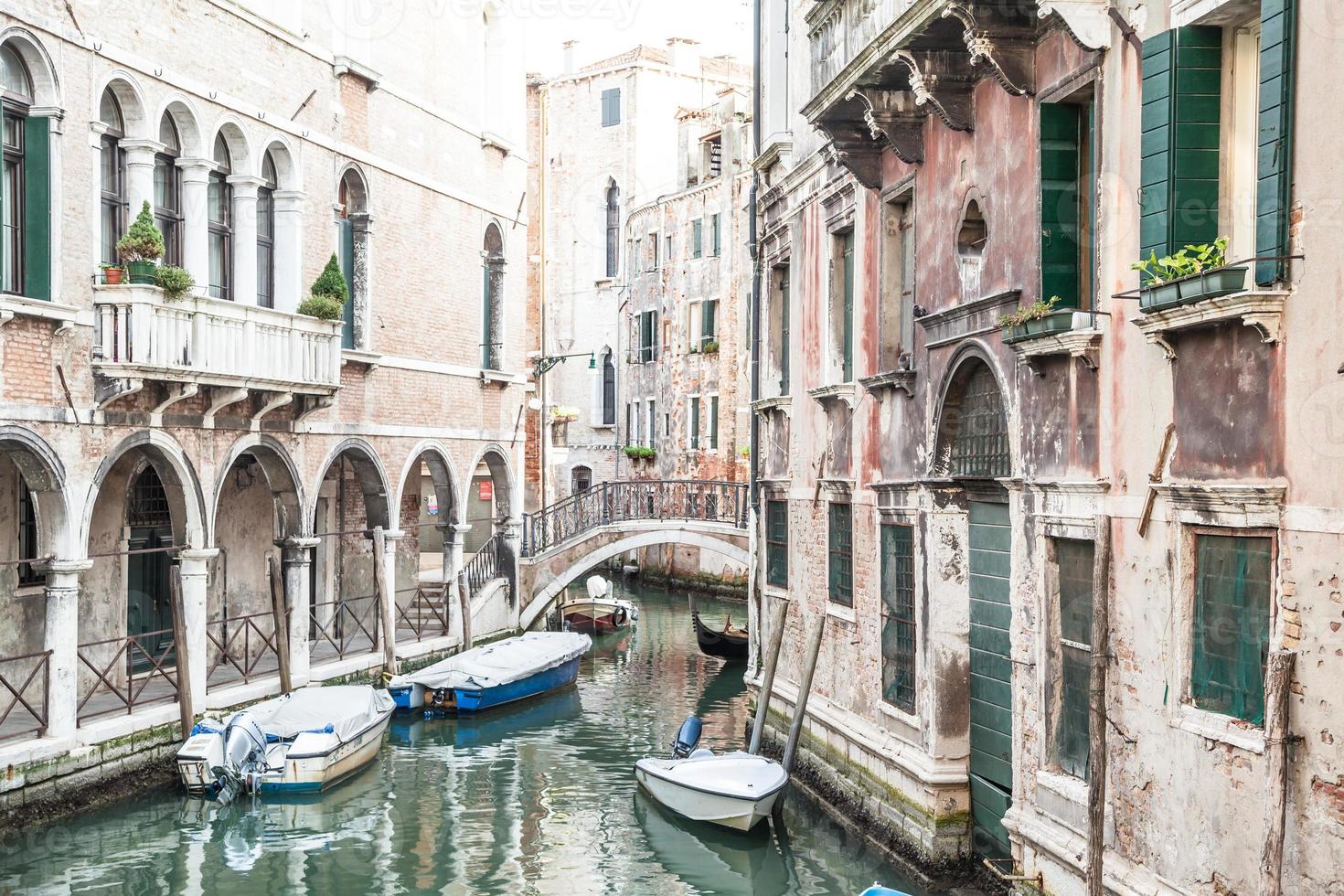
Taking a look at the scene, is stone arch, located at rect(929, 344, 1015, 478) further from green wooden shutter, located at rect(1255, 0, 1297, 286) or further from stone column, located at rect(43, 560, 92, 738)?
stone column, located at rect(43, 560, 92, 738)

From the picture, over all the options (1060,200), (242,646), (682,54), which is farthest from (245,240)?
(682,54)

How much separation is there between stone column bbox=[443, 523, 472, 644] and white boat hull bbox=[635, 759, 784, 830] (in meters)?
7.96

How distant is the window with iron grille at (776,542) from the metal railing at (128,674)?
562 cm

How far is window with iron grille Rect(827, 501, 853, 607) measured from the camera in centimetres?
1259

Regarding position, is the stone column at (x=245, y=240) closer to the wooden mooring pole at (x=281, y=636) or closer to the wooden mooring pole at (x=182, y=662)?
the wooden mooring pole at (x=281, y=636)

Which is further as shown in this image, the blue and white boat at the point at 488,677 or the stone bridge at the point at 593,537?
the stone bridge at the point at 593,537

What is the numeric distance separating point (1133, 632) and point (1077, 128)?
9.26ft

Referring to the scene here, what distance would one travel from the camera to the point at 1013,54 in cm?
866

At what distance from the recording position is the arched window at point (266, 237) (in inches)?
643

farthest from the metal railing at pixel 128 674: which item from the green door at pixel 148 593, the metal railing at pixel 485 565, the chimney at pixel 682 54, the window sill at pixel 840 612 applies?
the chimney at pixel 682 54

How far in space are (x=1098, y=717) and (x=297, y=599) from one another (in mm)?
10919

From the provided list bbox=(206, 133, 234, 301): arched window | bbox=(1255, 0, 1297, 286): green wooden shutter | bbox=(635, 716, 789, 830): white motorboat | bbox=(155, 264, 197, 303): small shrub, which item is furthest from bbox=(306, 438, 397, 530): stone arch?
bbox=(1255, 0, 1297, 286): green wooden shutter

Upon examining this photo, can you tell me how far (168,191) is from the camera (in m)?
14.7

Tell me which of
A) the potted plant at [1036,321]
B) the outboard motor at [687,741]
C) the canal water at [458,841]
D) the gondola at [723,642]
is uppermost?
the potted plant at [1036,321]
